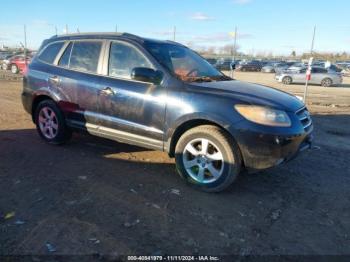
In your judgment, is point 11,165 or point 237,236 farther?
point 11,165

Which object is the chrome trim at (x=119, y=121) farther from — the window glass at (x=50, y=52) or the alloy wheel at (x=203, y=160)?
the window glass at (x=50, y=52)

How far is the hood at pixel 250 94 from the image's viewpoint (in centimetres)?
419

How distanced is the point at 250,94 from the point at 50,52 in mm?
3637

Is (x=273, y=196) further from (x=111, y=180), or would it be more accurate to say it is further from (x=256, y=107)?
(x=111, y=180)

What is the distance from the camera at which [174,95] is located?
4.48 metres

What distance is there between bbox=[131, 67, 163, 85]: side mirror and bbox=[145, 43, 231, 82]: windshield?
0.73 ft

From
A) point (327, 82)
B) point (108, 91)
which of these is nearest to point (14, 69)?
point (327, 82)

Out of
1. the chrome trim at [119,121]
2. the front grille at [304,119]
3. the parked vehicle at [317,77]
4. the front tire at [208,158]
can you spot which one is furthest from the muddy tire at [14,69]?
the front grille at [304,119]

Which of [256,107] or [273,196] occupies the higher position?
[256,107]

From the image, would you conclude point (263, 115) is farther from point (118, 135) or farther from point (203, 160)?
point (118, 135)

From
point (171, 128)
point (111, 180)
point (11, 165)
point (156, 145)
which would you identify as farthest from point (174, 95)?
point (11, 165)

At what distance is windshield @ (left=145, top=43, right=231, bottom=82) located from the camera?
4827mm

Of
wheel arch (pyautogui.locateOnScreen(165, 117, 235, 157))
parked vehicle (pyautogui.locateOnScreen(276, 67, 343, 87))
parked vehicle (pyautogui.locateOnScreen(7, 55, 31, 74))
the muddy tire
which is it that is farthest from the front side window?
the muddy tire

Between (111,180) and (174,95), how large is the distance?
1387mm
